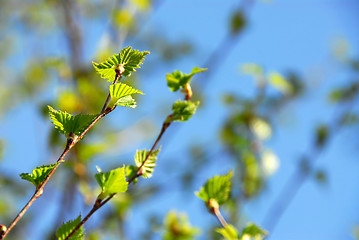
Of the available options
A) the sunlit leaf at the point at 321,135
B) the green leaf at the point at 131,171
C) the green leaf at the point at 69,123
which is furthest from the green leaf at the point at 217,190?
the sunlit leaf at the point at 321,135

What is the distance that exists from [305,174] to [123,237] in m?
0.74

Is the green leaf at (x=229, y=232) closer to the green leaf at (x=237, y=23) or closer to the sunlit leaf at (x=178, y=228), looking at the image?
the sunlit leaf at (x=178, y=228)

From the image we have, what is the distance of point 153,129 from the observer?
9.92 feet

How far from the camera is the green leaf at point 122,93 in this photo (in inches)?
18.2

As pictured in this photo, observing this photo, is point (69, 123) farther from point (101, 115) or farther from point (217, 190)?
point (217, 190)

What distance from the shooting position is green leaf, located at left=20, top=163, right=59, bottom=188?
44cm

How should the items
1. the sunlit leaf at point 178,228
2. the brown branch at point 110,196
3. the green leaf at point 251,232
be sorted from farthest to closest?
the sunlit leaf at point 178,228, the green leaf at point 251,232, the brown branch at point 110,196

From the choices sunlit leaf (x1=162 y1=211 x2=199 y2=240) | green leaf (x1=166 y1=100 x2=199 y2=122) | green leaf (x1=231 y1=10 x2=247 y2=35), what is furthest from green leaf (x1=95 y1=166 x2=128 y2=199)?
green leaf (x1=231 y1=10 x2=247 y2=35)

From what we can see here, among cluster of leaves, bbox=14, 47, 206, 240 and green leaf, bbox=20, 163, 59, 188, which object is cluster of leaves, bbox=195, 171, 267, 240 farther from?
green leaf, bbox=20, 163, 59, 188

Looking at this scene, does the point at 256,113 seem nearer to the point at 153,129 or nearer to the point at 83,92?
the point at 83,92

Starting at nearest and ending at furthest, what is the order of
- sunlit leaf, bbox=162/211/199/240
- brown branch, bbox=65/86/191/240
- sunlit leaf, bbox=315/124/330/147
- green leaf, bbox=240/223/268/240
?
brown branch, bbox=65/86/191/240 → green leaf, bbox=240/223/268/240 → sunlit leaf, bbox=162/211/199/240 → sunlit leaf, bbox=315/124/330/147

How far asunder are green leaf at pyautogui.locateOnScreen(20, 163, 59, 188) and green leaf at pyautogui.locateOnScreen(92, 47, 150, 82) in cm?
14

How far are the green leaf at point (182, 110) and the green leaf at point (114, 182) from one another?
12cm

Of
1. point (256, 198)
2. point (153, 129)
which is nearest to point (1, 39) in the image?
point (153, 129)
